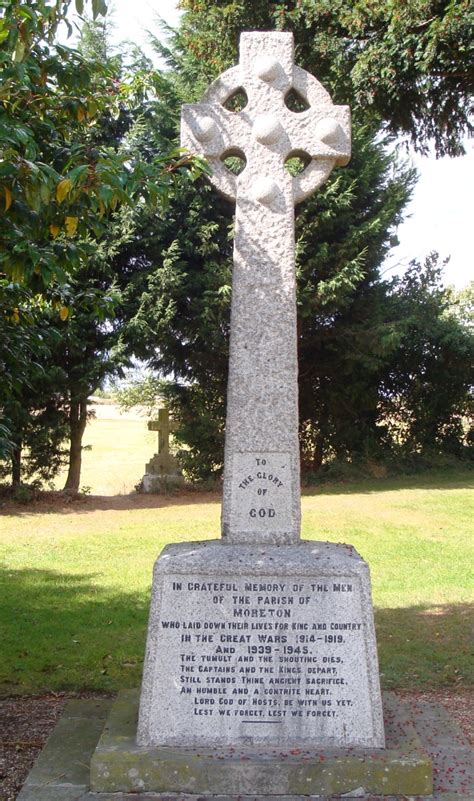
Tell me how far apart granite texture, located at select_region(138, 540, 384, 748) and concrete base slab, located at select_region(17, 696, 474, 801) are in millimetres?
265

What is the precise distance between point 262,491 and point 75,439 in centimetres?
1196

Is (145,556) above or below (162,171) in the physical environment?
below

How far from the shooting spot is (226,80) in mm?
4473

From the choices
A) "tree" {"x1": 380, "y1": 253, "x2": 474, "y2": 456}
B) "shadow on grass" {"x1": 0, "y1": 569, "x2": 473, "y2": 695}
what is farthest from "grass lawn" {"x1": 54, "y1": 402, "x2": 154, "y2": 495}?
"shadow on grass" {"x1": 0, "y1": 569, "x2": 473, "y2": 695}

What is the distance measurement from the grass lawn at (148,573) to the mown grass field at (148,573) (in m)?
0.02

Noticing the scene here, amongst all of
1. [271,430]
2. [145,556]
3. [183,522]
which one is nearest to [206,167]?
[271,430]

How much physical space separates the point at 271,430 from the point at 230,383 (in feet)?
1.07

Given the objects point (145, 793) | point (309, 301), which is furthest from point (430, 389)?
point (145, 793)

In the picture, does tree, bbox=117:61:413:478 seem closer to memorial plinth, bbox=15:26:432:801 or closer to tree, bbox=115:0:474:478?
tree, bbox=115:0:474:478

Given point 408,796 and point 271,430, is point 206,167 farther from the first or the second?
point 408,796

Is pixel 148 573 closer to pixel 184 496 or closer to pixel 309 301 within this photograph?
pixel 184 496

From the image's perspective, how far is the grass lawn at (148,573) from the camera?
6.45m

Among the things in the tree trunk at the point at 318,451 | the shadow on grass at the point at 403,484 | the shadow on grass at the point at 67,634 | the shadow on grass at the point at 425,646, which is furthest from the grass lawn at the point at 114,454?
the shadow on grass at the point at 425,646

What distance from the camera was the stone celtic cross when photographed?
419 cm
